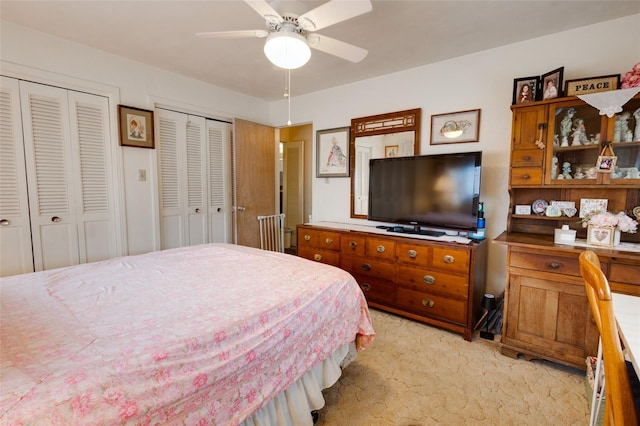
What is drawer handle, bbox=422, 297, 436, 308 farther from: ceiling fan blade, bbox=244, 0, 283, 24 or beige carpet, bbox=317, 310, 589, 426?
ceiling fan blade, bbox=244, 0, 283, 24

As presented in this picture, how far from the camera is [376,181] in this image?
314cm

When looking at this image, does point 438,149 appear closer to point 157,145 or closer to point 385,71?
point 385,71

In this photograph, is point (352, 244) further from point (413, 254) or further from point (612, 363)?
point (612, 363)

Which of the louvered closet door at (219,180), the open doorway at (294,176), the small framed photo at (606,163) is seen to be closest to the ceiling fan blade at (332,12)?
the small framed photo at (606,163)

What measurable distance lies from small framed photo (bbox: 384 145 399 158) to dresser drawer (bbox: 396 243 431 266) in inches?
41.0

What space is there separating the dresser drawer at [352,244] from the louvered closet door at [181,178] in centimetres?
181

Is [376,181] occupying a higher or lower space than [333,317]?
higher

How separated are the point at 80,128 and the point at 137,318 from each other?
2.39 m

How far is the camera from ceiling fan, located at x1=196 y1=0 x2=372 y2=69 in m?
1.48

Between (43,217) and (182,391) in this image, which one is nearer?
(182,391)

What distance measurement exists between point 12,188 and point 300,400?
2788mm

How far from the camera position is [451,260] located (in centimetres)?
244

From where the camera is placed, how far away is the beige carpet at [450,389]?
1.62m

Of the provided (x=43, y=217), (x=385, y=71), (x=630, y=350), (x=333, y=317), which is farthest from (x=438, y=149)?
(x=43, y=217)
